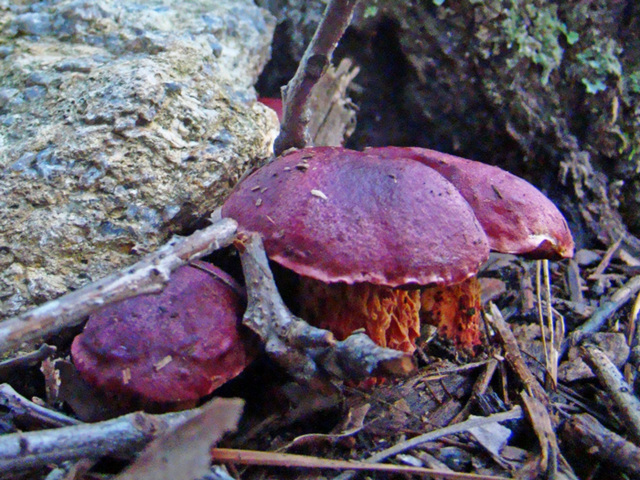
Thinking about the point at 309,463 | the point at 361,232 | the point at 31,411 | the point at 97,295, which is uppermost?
the point at 361,232

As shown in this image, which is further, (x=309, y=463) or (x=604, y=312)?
(x=604, y=312)

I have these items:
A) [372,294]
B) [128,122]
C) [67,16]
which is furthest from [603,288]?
[67,16]

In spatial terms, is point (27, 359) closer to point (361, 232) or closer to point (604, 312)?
point (361, 232)

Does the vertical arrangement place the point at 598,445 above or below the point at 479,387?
above

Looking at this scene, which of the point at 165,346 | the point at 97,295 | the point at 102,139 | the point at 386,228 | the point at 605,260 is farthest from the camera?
the point at 605,260

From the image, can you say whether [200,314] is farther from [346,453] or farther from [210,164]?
[210,164]

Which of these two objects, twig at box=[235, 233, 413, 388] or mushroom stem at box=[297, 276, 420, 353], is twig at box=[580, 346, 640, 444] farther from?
twig at box=[235, 233, 413, 388]

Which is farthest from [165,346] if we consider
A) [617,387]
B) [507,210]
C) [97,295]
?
[617,387]

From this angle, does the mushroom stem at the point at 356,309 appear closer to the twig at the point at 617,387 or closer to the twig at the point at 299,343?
the twig at the point at 299,343
